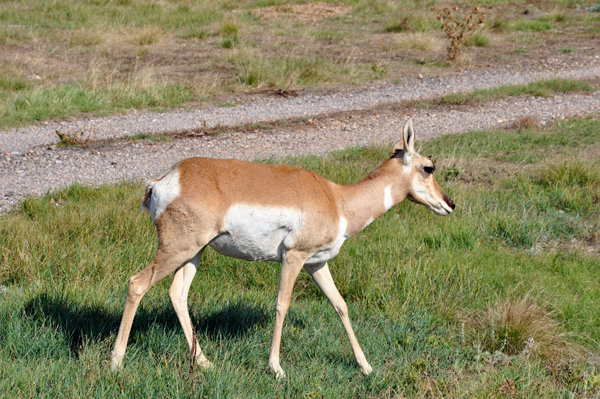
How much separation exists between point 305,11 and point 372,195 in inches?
808

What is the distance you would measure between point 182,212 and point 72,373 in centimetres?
112

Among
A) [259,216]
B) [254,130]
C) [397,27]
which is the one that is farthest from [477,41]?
[259,216]

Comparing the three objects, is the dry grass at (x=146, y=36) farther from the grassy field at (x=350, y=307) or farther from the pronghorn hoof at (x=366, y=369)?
the pronghorn hoof at (x=366, y=369)

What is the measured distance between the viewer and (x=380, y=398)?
404 cm

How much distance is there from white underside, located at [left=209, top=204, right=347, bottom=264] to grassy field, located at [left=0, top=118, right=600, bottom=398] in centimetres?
70

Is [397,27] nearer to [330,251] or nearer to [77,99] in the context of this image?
[77,99]

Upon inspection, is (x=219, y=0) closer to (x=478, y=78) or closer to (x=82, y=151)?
(x=478, y=78)

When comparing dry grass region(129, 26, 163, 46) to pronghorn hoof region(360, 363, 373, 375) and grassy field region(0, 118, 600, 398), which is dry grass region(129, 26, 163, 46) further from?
pronghorn hoof region(360, 363, 373, 375)

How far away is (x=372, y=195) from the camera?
4.52m

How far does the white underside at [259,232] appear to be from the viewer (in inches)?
157

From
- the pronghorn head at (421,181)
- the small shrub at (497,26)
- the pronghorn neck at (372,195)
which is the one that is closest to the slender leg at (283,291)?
the pronghorn neck at (372,195)

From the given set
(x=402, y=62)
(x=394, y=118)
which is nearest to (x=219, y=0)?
(x=402, y=62)

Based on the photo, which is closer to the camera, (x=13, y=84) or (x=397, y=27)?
(x=13, y=84)

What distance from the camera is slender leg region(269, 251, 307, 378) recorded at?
414 cm
